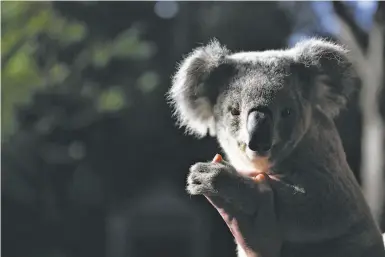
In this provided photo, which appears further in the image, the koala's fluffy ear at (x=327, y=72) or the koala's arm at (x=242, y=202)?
the koala's fluffy ear at (x=327, y=72)

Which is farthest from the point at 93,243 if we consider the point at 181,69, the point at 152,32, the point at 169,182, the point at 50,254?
the point at 181,69

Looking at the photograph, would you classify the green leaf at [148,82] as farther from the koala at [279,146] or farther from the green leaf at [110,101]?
the koala at [279,146]

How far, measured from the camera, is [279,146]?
4.77 ft

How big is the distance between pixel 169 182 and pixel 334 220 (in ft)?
18.9

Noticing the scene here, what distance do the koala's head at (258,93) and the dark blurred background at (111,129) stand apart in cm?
335

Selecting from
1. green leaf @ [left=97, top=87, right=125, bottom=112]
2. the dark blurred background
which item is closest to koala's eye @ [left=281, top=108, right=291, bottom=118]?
the dark blurred background

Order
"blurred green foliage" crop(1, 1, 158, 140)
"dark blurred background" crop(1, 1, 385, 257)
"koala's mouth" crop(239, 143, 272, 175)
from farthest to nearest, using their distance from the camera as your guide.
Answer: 1. "dark blurred background" crop(1, 1, 385, 257)
2. "blurred green foliage" crop(1, 1, 158, 140)
3. "koala's mouth" crop(239, 143, 272, 175)

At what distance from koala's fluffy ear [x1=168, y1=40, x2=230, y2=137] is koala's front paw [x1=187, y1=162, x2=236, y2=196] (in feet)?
1.04

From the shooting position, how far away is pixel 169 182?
7.23 metres

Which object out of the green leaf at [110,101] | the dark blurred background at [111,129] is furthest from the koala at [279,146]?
the green leaf at [110,101]

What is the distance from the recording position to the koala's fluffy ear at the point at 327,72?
162 cm

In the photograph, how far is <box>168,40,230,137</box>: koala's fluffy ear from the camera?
1.62 metres

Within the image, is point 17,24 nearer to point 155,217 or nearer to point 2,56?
point 2,56

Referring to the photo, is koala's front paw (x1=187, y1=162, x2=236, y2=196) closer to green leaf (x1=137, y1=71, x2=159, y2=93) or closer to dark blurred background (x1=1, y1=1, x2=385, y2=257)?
dark blurred background (x1=1, y1=1, x2=385, y2=257)
